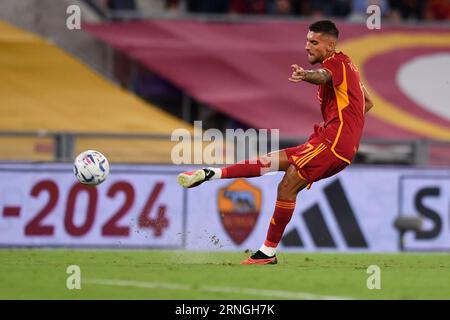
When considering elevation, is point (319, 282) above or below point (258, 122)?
below

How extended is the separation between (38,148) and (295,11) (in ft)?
25.6

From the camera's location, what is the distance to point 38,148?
16.8 meters

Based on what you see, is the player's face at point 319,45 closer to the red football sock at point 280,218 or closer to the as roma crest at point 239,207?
the red football sock at point 280,218

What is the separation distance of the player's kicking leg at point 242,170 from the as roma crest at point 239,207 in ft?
14.3

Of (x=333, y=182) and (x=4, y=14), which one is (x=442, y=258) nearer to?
(x=333, y=182)

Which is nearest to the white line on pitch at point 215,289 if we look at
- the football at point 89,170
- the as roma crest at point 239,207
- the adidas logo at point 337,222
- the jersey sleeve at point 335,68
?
the football at point 89,170

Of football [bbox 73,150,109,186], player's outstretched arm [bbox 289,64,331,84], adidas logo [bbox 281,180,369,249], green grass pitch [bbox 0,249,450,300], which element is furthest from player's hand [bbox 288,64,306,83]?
adidas logo [bbox 281,180,369,249]

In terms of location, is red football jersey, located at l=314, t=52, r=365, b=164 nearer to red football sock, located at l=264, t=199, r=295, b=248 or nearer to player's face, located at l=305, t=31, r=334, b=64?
player's face, located at l=305, t=31, r=334, b=64

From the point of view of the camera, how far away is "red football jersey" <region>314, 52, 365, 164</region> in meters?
10.8

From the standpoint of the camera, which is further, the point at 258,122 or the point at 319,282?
the point at 258,122

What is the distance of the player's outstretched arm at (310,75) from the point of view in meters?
10.0

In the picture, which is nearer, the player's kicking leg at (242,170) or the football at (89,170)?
the player's kicking leg at (242,170)
